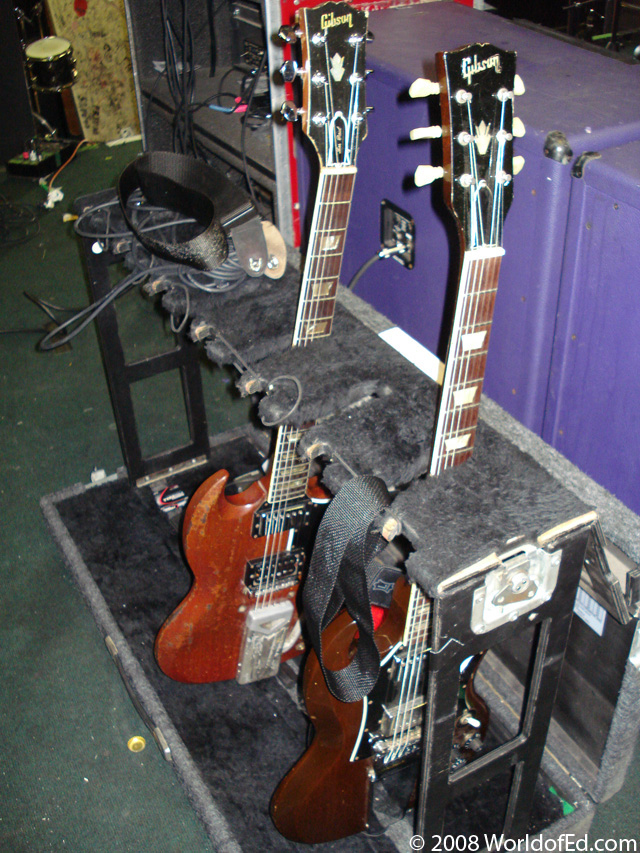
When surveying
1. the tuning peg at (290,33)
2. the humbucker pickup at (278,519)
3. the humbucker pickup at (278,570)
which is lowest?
the humbucker pickup at (278,570)

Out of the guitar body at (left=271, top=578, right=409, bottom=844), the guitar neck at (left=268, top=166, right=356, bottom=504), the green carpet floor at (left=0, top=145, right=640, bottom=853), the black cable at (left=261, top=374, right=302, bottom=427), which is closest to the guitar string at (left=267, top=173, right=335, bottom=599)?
the guitar neck at (left=268, top=166, right=356, bottom=504)

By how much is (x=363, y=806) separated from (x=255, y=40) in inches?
79.5

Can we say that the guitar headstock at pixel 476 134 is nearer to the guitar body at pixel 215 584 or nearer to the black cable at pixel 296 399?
the black cable at pixel 296 399

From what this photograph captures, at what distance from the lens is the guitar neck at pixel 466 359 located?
96 centimetres

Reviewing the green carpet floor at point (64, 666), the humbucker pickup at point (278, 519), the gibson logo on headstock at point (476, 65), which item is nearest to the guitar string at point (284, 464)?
the humbucker pickup at point (278, 519)

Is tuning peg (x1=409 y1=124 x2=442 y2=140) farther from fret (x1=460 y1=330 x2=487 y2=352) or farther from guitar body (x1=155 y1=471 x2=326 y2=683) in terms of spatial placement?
guitar body (x1=155 y1=471 x2=326 y2=683)

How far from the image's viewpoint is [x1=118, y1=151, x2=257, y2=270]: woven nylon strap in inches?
54.7

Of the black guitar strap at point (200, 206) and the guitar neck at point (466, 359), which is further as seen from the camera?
the black guitar strap at point (200, 206)

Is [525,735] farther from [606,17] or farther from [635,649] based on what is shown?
[606,17]

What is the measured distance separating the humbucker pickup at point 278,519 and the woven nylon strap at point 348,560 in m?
Result: 0.41

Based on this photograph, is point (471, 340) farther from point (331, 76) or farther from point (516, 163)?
point (331, 76)

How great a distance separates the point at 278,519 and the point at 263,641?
29cm

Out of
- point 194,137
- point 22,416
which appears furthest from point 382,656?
point 22,416

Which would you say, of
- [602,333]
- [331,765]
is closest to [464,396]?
[602,333]
